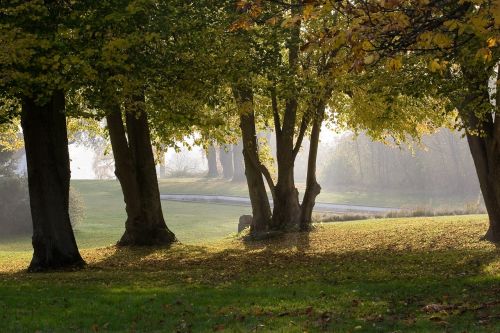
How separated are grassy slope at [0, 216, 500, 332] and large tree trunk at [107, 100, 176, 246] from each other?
94.9 inches

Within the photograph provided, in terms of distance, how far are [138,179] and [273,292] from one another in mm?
11909

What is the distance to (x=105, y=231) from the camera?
3888 cm

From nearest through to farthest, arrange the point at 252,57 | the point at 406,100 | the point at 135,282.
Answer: the point at 135,282
the point at 252,57
the point at 406,100

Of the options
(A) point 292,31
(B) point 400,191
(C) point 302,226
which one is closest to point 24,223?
(C) point 302,226

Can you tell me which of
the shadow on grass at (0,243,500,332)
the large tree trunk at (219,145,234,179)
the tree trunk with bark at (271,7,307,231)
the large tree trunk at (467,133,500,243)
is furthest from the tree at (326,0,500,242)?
the large tree trunk at (219,145,234,179)

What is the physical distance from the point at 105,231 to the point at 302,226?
16.2 m

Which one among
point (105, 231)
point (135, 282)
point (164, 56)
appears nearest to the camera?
point (135, 282)

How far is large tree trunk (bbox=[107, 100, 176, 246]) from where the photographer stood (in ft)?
73.2

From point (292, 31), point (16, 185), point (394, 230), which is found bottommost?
point (394, 230)

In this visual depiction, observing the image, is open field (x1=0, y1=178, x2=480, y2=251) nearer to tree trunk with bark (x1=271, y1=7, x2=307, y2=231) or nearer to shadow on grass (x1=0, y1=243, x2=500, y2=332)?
tree trunk with bark (x1=271, y1=7, x2=307, y2=231)

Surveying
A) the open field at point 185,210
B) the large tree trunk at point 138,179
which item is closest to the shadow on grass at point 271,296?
the large tree trunk at point 138,179

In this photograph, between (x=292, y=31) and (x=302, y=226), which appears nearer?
(x=292, y=31)

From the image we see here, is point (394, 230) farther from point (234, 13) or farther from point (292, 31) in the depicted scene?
point (234, 13)

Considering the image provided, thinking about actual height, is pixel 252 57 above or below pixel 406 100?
above
